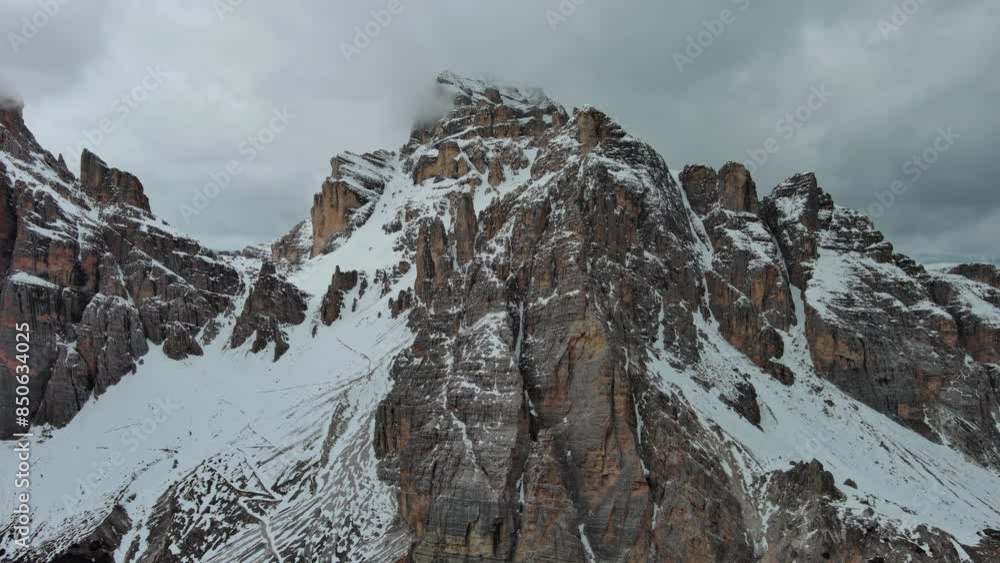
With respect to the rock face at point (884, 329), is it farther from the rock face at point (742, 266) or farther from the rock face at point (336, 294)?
the rock face at point (336, 294)

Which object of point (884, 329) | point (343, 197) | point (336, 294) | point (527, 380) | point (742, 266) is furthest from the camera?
point (343, 197)

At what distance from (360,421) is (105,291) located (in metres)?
57.9

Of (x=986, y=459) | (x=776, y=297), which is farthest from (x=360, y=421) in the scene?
(x=986, y=459)

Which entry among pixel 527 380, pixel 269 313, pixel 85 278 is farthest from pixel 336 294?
pixel 527 380

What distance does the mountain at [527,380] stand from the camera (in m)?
68.8

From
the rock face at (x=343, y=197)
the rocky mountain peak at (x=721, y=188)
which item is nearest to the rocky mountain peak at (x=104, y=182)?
the rock face at (x=343, y=197)

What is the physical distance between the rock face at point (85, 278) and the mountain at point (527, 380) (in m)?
0.46

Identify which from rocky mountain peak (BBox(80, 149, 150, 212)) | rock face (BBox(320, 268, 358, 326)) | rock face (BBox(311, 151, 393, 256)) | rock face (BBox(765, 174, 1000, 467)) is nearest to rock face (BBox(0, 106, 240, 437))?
rocky mountain peak (BBox(80, 149, 150, 212))

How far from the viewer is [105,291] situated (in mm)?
117562

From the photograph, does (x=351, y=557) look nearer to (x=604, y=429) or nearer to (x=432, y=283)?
(x=604, y=429)

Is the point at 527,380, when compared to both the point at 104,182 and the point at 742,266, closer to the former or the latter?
the point at 742,266

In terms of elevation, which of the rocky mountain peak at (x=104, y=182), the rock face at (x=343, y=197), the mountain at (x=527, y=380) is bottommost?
the mountain at (x=527, y=380)

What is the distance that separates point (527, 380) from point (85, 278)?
8971 cm

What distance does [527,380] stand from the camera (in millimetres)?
76625
